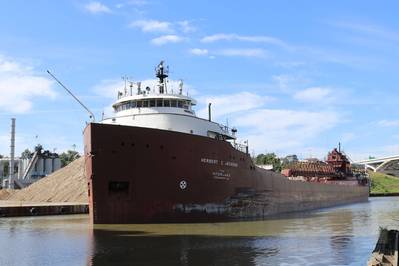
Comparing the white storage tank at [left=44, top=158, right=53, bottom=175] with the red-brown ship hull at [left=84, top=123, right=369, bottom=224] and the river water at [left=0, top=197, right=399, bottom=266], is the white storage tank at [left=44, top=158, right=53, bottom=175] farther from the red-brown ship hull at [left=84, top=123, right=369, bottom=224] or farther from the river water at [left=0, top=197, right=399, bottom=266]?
the red-brown ship hull at [left=84, top=123, right=369, bottom=224]

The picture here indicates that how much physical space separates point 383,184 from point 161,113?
329ft

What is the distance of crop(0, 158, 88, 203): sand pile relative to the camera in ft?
155

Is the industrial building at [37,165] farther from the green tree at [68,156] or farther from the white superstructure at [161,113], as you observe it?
the white superstructure at [161,113]

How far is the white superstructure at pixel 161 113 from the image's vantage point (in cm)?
2484

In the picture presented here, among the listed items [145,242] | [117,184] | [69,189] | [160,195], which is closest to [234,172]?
[160,195]

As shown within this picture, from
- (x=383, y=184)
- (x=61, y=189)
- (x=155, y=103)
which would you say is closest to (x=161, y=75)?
(x=155, y=103)

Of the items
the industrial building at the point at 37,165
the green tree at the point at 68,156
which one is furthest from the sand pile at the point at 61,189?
the green tree at the point at 68,156

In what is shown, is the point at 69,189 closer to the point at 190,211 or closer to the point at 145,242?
the point at 190,211

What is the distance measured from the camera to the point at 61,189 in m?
49.7

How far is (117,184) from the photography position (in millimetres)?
21297

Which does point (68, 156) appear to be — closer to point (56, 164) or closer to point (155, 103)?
point (56, 164)

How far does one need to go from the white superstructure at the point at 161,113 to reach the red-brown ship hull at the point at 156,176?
1.89 metres

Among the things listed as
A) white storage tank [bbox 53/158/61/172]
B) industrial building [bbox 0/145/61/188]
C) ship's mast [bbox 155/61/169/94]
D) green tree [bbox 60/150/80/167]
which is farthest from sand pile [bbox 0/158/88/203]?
green tree [bbox 60/150/80/167]

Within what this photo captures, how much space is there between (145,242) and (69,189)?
3391cm
